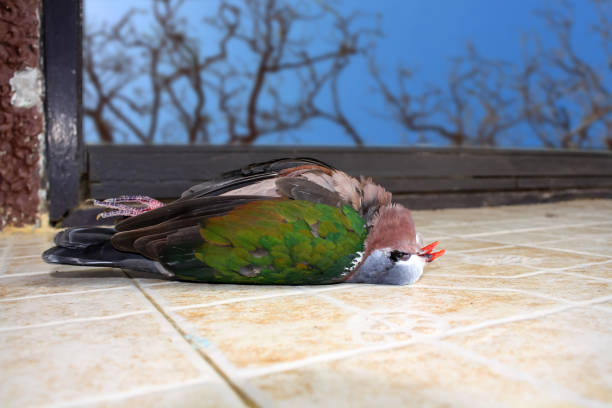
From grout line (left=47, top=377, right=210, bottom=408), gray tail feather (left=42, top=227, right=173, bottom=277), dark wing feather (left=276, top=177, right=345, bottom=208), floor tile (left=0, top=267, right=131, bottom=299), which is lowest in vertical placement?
floor tile (left=0, top=267, right=131, bottom=299)

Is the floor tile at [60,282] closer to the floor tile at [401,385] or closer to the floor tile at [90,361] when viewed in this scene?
the floor tile at [90,361]

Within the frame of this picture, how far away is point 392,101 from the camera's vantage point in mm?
8492

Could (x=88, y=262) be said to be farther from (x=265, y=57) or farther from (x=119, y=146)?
(x=265, y=57)

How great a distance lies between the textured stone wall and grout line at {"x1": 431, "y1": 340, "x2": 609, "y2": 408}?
91.0 inches

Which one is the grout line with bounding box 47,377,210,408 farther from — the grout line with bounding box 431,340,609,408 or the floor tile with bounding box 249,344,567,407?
the grout line with bounding box 431,340,609,408

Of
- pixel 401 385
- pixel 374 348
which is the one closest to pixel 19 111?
pixel 374 348

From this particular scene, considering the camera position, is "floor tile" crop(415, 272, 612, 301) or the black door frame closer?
"floor tile" crop(415, 272, 612, 301)

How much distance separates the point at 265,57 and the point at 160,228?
23.6 ft

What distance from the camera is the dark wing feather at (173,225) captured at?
122 centimetres

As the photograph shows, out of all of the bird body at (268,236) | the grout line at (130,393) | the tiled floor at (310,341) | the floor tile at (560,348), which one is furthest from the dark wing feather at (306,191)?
the grout line at (130,393)

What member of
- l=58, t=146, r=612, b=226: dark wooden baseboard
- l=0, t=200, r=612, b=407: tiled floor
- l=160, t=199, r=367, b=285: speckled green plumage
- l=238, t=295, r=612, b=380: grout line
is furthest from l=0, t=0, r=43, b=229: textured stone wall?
l=238, t=295, r=612, b=380: grout line

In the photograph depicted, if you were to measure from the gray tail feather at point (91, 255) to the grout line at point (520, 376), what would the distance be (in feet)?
2.49

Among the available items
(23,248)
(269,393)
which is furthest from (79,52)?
(269,393)

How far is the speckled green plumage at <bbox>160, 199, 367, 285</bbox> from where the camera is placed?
3.91 feet
